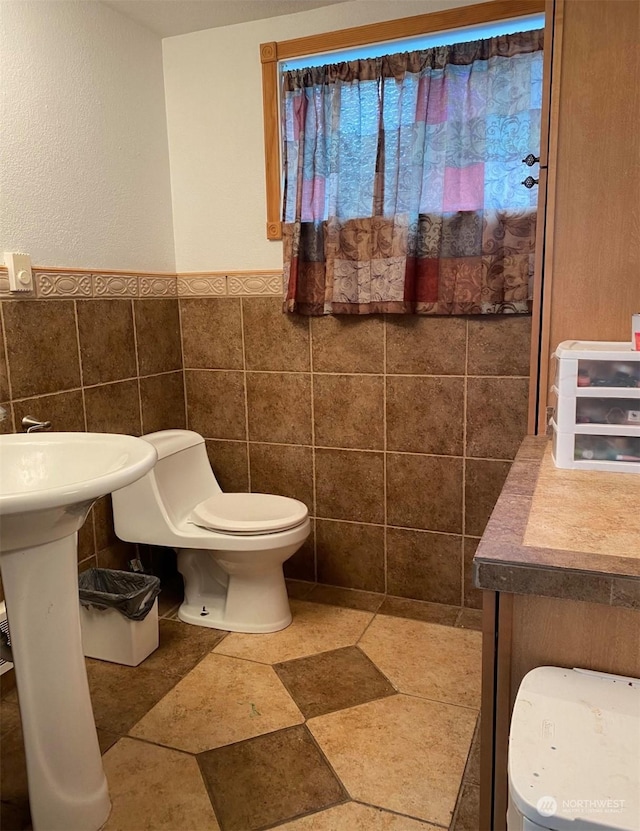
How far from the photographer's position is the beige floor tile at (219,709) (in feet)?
5.78

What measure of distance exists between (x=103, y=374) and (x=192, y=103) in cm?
116

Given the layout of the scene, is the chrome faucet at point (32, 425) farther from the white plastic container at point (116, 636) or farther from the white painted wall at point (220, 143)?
the white painted wall at point (220, 143)

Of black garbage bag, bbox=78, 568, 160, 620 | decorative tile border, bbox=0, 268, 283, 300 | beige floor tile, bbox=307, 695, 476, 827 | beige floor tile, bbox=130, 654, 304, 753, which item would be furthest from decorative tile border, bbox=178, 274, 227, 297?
beige floor tile, bbox=307, 695, 476, 827

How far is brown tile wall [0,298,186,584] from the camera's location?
1952mm

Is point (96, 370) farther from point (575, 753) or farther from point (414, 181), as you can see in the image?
point (575, 753)

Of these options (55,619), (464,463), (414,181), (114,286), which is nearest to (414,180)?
(414,181)

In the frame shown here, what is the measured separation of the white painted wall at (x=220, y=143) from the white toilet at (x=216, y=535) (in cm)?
82

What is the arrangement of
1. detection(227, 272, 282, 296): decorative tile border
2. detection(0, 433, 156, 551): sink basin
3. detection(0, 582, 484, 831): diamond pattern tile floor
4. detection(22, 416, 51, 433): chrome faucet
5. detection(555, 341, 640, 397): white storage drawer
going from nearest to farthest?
detection(0, 433, 156, 551): sink basin < detection(555, 341, 640, 397): white storage drawer < detection(0, 582, 484, 831): diamond pattern tile floor < detection(22, 416, 51, 433): chrome faucet < detection(227, 272, 282, 296): decorative tile border

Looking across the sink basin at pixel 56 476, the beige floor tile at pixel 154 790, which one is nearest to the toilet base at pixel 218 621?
the beige floor tile at pixel 154 790

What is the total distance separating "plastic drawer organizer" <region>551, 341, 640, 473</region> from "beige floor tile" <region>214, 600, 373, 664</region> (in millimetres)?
1181

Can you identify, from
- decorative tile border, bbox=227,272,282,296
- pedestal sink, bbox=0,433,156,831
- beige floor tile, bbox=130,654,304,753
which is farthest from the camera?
decorative tile border, bbox=227,272,282,296

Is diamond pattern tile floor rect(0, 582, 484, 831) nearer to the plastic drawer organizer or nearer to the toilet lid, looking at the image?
the toilet lid

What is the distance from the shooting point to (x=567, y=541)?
1.04 meters

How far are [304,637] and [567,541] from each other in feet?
4.77
